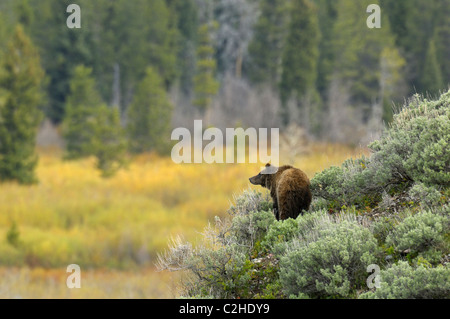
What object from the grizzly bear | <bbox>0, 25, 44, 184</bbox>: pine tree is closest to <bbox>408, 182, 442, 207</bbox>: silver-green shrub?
the grizzly bear

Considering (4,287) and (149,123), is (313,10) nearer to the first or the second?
(149,123)

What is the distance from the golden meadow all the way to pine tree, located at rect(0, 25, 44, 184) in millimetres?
982

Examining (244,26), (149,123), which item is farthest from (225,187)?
(244,26)

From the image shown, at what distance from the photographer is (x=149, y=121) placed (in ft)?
125

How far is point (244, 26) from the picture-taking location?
54.4 meters

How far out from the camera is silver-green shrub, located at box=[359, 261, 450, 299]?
5.23 meters

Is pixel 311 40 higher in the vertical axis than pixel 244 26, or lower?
lower

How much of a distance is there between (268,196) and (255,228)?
1169 millimetres

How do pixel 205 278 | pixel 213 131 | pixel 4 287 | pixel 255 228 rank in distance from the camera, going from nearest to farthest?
1. pixel 205 278
2. pixel 255 228
3. pixel 4 287
4. pixel 213 131

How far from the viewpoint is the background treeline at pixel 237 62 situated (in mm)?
39844

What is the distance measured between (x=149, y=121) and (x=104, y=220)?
11.8 meters

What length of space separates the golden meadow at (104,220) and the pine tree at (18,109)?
982 millimetres

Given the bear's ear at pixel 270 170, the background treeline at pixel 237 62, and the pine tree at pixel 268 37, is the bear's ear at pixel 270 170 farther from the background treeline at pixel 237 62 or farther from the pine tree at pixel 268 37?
the pine tree at pixel 268 37

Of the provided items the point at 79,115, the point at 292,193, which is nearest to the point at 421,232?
the point at 292,193
